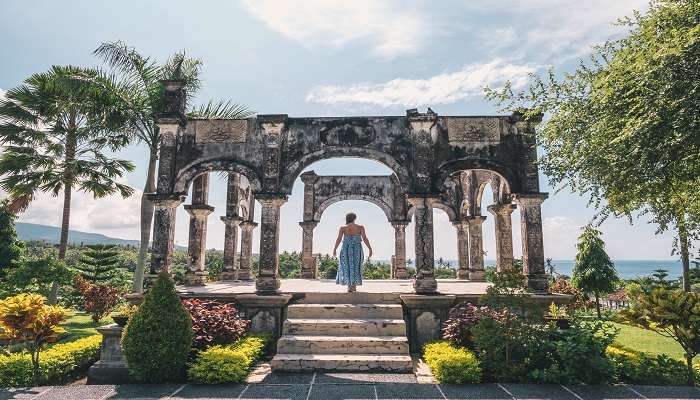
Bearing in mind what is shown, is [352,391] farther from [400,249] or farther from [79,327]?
[400,249]

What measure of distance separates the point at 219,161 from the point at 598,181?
31.1 feet

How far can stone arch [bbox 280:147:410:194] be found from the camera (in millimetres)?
10680

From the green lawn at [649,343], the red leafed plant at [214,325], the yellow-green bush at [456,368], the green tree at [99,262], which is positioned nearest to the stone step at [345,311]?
the red leafed plant at [214,325]

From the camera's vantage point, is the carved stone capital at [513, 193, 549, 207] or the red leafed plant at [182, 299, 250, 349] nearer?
the red leafed plant at [182, 299, 250, 349]

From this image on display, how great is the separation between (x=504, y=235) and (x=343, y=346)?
26.4 ft

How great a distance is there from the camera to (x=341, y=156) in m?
11.0

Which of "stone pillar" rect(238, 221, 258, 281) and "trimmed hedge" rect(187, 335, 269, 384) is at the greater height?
"stone pillar" rect(238, 221, 258, 281)

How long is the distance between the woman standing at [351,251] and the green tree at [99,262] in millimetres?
21823

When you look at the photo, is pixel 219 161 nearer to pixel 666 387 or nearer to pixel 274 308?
pixel 274 308

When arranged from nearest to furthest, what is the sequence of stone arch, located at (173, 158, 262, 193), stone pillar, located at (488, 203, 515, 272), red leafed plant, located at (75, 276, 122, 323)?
stone arch, located at (173, 158, 262, 193), stone pillar, located at (488, 203, 515, 272), red leafed plant, located at (75, 276, 122, 323)

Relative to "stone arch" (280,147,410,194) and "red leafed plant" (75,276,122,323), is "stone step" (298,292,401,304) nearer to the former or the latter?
"stone arch" (280,147,410,194)

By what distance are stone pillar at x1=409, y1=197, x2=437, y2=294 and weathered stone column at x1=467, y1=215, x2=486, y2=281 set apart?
7237mm

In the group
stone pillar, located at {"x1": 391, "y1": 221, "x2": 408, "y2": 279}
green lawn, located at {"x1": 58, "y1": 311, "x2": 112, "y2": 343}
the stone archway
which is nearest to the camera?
green lawn, located at {"x1": 58, "y1": 311, "x2": 112, "y2": 343}

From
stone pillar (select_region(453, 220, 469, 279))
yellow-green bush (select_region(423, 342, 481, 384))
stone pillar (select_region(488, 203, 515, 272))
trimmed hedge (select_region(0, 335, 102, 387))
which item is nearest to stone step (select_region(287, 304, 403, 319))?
yellow-green bush (select_region(423, 342, 481, 384))
